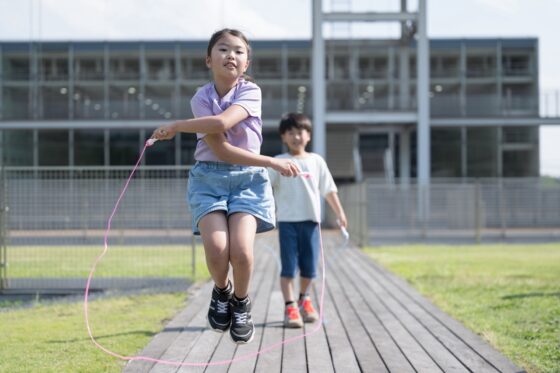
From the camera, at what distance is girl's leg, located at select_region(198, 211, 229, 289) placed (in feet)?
11.9

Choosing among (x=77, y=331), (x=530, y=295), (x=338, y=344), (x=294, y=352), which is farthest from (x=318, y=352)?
(x=530, y=295)

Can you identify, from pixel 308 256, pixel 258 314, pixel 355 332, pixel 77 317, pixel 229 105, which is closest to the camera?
pixel 229 105

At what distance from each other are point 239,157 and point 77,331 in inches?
109

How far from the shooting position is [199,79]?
25.4 metres

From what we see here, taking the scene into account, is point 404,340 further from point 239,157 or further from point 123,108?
point 123,108

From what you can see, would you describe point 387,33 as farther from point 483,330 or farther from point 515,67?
point 483,330

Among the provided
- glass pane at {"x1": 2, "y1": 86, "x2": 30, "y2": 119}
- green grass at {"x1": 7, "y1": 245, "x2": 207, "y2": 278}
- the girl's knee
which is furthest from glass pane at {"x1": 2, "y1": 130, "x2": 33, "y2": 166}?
the girl's knee

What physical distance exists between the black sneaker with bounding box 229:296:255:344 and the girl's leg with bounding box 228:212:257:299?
175 mm

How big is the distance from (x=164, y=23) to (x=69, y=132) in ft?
16.3

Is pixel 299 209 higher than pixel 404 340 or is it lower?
higher

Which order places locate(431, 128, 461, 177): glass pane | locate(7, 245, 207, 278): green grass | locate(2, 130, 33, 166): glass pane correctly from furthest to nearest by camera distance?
1. locate(431, 128, 461, 177): glass pane
2. locate(2, 130, 33, 166): glass pane
3. locate(7, 245, 207, 278): green grass

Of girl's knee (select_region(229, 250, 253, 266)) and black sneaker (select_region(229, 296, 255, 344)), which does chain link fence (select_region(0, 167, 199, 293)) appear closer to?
black sneaker (select_region(229, 296, 255, 344))

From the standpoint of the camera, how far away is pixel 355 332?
5.20 metres

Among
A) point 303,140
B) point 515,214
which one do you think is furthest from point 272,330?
point 515,214
